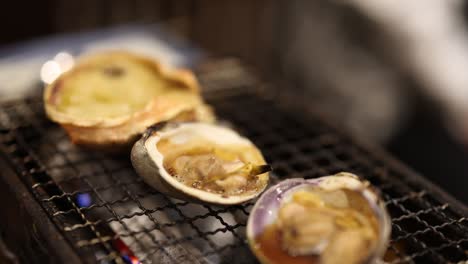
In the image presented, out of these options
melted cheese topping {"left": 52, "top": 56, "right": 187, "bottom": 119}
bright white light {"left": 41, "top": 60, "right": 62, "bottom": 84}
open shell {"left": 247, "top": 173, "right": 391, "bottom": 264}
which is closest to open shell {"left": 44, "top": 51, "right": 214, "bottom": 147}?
melted cheese topping {"left": 52, "top": 56, "right": 187, "bottom": 119}

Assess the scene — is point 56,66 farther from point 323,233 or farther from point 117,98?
point 323,233

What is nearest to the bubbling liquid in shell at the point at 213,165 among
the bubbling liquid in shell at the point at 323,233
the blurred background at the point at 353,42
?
the bubbling liquid in shell at the point at 323,233

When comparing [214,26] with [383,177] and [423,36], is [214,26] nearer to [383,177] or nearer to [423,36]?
[423,36]

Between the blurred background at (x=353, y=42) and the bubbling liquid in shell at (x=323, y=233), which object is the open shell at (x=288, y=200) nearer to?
the bubbling liquid in shell at (x=323, y=233)

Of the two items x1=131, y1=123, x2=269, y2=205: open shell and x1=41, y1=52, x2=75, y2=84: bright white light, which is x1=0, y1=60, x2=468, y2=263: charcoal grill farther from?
x1=41, y1=52, x2=75, y2=84: bright white light

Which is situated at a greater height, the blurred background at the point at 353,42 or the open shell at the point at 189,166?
the open shell at the point at 189,166

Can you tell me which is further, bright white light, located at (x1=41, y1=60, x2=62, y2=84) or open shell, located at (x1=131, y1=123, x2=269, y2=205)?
bright white light, located at (x1=41, y1=60, x2=62, y2=84)
